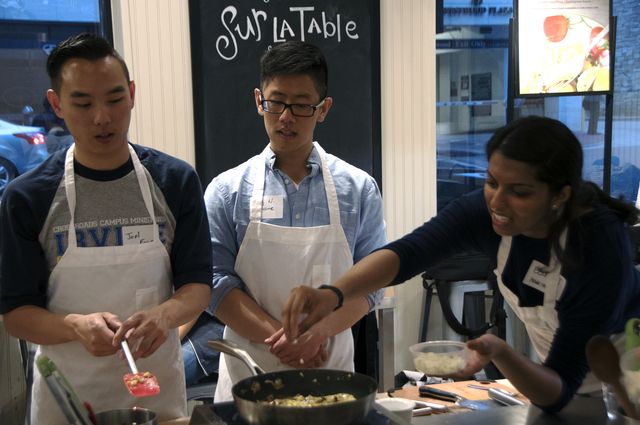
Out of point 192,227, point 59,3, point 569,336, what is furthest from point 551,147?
point 59,3

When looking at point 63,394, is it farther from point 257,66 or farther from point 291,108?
point 257,66

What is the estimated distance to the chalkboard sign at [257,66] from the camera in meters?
3.89

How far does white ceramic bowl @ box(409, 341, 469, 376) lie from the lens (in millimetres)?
1515

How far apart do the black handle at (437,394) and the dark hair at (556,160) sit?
0.67 meters

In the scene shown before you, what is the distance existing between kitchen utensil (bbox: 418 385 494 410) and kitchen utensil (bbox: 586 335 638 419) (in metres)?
0.63

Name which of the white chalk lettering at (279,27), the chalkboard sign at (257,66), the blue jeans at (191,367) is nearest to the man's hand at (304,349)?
the blue jeans at (191,367)

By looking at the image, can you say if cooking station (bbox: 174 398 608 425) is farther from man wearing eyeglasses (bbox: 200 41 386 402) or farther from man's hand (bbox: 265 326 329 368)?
man wearing eyeglasses (bbox: 200 41 386 402)

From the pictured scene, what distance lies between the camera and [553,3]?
464cm

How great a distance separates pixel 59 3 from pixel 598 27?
312 centimetres

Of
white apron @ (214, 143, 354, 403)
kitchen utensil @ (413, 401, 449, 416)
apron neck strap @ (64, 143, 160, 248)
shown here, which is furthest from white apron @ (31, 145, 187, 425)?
kitchen utensil @ (413, 401, 449, 416)

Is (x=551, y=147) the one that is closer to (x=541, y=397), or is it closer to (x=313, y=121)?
(x=541, y=397)

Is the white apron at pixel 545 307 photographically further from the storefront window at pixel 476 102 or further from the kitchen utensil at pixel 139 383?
the storefront window at pixel 476 102

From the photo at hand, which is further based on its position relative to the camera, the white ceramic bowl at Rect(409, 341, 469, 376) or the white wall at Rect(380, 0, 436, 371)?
the white wall at Rect(380, 0, 436, 371)

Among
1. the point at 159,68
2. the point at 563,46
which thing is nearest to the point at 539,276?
the point at 159,68
